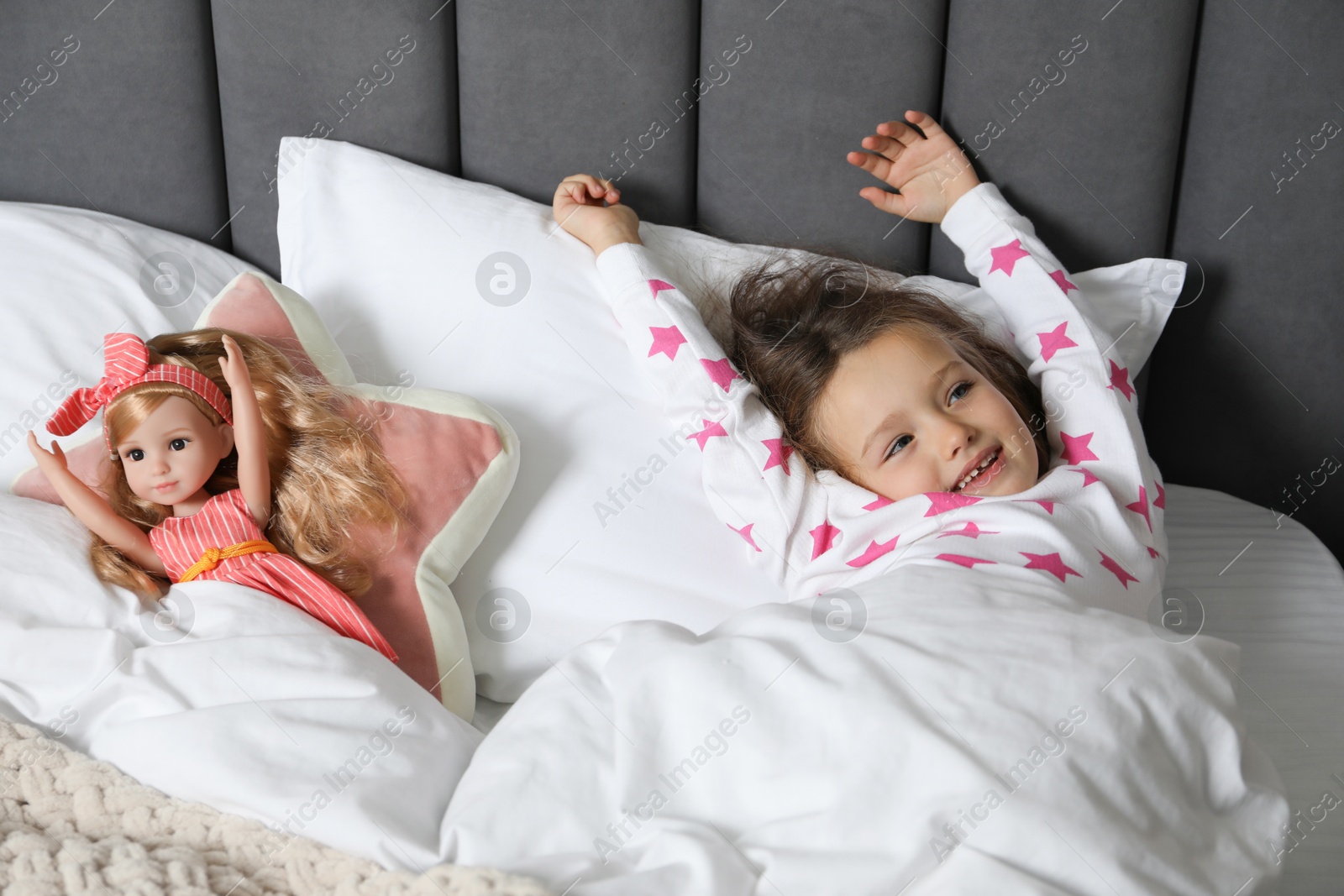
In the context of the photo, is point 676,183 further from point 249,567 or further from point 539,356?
point 249,567

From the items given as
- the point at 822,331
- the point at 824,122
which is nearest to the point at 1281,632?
the point at 822,331

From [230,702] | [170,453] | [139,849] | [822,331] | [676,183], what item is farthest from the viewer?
[676,183]

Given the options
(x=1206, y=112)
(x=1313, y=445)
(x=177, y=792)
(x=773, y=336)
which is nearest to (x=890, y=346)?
(x=773, y=336)

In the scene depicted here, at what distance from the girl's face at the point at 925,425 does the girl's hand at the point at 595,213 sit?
1.06 feet

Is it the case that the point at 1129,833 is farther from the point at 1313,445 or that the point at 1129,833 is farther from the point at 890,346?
the point at 1313,445

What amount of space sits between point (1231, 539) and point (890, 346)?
51 cm

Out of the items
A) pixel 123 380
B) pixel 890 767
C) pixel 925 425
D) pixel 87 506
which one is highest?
pixel 123 380

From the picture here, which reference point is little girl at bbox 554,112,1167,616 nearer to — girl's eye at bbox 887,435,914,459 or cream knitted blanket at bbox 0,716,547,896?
girl's eye at bbox 887,435,914,459

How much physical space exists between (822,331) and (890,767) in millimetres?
554

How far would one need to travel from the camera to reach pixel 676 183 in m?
1.25

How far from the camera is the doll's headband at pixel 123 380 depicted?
36.5 inches

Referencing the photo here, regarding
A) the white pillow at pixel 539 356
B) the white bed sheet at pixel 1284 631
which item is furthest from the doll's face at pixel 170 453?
the white bed sheet at pixel 1284 631

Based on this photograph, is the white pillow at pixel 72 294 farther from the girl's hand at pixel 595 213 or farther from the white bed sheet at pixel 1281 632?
the white bed sheet at pixel 1281 632

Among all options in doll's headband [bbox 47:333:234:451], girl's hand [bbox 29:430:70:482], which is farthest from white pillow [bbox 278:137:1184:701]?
girl's hand [bbox 29:430:70:482]
